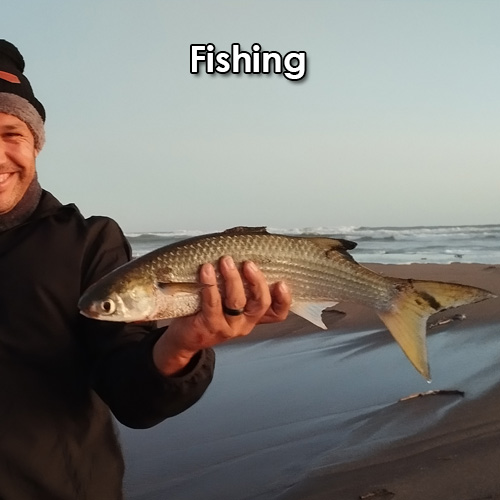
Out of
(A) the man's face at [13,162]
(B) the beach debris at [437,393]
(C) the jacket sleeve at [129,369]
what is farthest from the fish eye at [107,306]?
(B) the beach debris at [437,393]

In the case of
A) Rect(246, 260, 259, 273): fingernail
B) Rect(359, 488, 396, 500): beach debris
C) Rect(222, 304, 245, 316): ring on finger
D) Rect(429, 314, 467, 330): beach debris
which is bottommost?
Rect(429, 314, 467, 330): beach debris

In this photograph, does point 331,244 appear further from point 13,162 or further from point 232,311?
point 13,162

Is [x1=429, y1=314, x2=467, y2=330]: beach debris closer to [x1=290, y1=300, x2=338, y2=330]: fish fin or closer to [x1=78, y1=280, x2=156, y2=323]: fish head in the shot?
[x1=290, y1=300, x2=338, y2=330]: fish fin

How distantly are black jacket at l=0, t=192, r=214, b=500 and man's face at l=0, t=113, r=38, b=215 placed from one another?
16 centimetres

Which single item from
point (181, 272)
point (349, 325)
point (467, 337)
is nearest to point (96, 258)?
point (181, 272)

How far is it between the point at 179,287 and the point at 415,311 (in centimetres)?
124

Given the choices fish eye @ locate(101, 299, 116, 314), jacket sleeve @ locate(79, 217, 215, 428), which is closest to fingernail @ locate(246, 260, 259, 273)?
jacket sleeve @ locate(79, 217, 215, 428)

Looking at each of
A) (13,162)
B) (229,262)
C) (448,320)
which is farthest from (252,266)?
(448,320)

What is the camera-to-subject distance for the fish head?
8.68 ft

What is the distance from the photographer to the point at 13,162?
2.98 m

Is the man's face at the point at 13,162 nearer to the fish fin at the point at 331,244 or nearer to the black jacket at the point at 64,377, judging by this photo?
the black jacket at the point at 64,377

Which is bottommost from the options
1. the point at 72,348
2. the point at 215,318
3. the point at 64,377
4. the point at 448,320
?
the point at 448,320

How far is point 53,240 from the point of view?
9.37 feet

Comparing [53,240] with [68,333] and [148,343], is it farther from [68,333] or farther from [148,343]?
[148,343]
